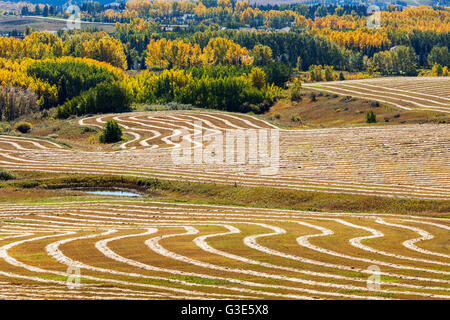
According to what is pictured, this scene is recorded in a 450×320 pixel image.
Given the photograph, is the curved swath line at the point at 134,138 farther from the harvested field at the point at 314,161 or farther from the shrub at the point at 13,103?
the shrub at the point at 13,103

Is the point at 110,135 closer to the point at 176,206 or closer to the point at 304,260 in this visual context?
the point at 176,206

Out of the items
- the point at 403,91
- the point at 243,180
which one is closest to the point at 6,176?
the point at 243,180

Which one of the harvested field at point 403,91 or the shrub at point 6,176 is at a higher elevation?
the harvested field at point 403,91

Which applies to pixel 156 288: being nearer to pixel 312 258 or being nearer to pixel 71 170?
pixel 312 258

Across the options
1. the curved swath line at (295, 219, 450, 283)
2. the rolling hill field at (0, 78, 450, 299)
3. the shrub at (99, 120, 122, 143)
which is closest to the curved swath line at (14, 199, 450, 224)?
the rolling hill field at (0, 78, 450, 299)

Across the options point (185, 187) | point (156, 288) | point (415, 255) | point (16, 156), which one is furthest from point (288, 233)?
point (16, 156)

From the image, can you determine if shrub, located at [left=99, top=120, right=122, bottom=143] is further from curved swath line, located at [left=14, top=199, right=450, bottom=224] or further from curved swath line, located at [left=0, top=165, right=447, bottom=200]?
curved swath line, located at [left=14, top=199, right=450, bottom=224]

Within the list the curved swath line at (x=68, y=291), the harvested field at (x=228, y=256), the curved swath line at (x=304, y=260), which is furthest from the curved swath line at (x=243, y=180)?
the curved swath line at (x=68, y=291)
